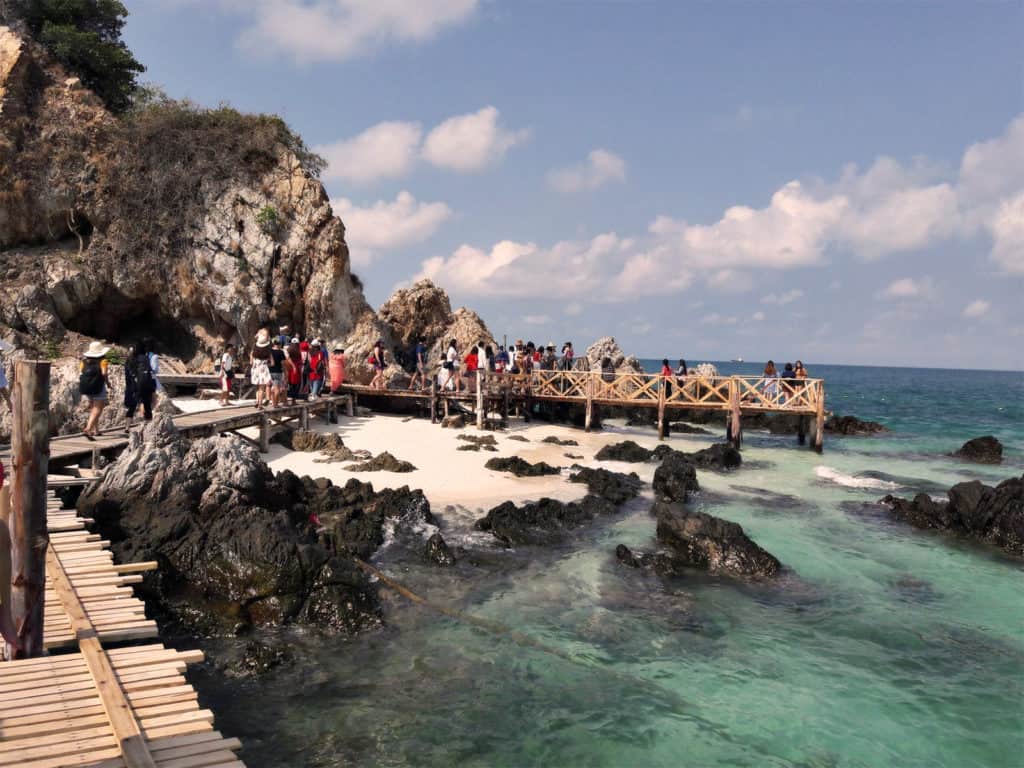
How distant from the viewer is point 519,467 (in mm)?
16016

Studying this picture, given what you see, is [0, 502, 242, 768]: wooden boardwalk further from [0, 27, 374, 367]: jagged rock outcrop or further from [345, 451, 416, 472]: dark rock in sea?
[0, 27, 374, 367]: jagged rock outcrop

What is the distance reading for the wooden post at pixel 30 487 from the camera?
17.7 feet

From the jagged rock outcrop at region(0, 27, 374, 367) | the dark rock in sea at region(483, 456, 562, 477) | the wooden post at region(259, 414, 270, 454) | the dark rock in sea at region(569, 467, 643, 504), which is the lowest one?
the dark rock in sea at region(569, 467, 643, 504)

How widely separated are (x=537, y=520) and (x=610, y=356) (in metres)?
23.4

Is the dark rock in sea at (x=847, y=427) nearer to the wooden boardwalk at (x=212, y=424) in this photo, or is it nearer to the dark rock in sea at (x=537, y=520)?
the dark rock in sea at (x=537, y=520)

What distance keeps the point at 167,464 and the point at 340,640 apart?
421 cm

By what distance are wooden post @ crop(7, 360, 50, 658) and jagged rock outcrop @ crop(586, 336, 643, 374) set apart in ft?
94.2

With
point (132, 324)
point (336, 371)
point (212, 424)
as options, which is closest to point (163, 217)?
point (132, 324)

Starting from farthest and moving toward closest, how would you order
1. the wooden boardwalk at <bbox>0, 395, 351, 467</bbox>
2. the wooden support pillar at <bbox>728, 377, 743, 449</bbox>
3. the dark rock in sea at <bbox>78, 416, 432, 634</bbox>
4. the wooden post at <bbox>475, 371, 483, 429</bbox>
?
1. the wooden support pillar at <bbox>728, 377, 743, 449</bbox>
2. the wooden post at <bbox>475, 371, 483, 429</bbox>
3. the wooden boardwalk at <bbox>0, 395, 351, 467</bbox>
4. the dark rock in sea at <bbox>78, 416, 432, 634</bbox>

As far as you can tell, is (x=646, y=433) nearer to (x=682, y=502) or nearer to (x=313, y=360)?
(x=682, y=502)

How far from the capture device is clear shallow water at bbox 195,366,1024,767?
6047 mm

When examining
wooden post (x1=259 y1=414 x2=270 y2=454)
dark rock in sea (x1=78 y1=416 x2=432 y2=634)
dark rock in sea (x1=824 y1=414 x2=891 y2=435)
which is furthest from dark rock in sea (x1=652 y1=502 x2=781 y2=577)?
dark rock in sea (x1=824 y1=414 x2=891 y2=435)

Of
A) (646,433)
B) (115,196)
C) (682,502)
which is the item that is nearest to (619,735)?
(682,502)

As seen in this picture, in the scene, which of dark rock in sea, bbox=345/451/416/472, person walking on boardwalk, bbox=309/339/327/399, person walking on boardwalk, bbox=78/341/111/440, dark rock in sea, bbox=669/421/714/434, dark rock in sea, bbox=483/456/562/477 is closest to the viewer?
person walking on boardwalk, bbox=78/341/111/440
